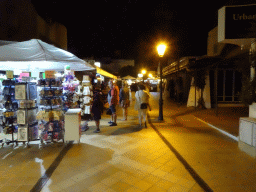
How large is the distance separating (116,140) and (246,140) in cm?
383

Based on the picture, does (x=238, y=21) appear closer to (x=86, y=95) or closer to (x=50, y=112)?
(x=50, y=112)

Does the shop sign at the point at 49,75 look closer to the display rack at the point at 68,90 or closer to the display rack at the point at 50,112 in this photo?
the display rack at the point at 50,112

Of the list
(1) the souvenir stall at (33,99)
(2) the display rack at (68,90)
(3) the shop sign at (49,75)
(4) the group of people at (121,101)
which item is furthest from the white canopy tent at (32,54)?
(4) the group of people at (121,101)

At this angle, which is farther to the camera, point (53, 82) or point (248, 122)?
point (53, 82)

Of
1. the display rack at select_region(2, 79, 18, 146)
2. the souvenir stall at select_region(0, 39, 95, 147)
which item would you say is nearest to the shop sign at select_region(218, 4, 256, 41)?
the souvenir stall at select_region(0, 39, 95, 147)

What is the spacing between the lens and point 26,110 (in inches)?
238

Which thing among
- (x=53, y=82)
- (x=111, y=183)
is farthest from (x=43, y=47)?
(x=111, y=183)

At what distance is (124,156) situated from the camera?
5414 mm

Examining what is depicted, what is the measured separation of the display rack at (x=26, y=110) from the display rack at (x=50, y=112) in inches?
9.6

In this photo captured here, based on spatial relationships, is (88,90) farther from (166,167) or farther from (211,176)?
(211,176)

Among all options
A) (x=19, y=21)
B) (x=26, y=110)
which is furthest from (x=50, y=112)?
(x=19, y=21)

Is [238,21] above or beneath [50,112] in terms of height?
above

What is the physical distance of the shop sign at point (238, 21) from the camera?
5543mm

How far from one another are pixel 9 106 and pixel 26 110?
53 cm
